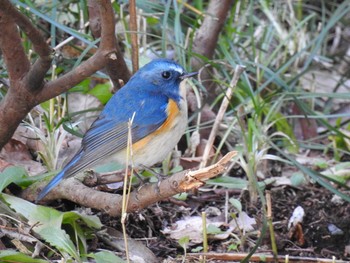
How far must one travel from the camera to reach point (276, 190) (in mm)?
5113

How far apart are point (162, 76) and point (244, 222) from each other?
40.1 inches

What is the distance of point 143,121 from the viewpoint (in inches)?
175

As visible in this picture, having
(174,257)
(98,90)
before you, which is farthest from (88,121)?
(174,257)

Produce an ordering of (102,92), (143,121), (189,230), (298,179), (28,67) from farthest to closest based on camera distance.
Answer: (102,92) → (298,179) → (189,230) → (143,121) → (28,67)

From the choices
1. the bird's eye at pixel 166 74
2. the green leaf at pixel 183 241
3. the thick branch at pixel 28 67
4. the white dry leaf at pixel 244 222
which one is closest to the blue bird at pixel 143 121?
the bird's eye at pixel 166 74

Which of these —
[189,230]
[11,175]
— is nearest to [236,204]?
[189,230]

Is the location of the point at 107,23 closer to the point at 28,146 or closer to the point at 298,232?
the point at 28,146

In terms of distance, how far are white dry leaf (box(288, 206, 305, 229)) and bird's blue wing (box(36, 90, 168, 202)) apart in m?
1.05

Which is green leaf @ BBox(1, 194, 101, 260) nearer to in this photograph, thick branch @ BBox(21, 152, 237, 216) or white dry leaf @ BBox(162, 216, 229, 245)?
thick branch @ BBox(21, 152, 237, 216)

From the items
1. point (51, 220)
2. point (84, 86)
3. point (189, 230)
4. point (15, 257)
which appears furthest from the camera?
point (84, 86)

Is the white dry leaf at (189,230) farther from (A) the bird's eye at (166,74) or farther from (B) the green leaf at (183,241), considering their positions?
(A) the bird's eye at (166,74)

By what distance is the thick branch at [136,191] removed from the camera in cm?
334

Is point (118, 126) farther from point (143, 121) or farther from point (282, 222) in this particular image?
point (282, 222)

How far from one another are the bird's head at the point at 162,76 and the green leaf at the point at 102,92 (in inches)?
31.2
